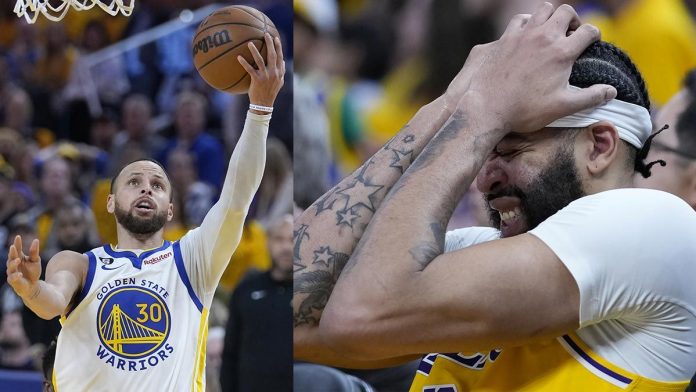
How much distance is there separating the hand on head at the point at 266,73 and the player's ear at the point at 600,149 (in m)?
1.96

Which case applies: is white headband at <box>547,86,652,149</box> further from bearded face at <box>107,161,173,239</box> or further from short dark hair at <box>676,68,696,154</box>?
bearded face at <box>107,161,173,239</box>

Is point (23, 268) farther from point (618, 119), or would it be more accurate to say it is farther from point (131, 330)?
point (618, 119)

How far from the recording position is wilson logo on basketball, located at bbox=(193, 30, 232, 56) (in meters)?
3.30

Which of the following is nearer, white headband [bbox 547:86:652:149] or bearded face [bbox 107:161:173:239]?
white headband [bbox 547:86:652:149]

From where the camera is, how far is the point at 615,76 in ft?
4.82

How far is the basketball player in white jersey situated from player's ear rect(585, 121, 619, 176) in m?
1.96

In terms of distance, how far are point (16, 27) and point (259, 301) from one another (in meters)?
2.59

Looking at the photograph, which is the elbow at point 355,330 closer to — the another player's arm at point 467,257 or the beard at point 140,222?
the another player's arm at point 467,257

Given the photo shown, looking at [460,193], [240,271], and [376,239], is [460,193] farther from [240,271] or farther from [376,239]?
[240,271]

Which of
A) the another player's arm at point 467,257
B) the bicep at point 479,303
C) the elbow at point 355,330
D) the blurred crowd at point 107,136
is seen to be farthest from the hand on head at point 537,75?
the blurred crowd at point 107,136

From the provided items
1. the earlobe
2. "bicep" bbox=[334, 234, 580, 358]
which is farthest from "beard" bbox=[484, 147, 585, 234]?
the earlobe

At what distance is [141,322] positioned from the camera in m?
3.29

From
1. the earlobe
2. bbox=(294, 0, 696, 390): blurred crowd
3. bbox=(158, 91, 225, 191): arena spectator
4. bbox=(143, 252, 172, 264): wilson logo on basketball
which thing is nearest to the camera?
the earlobe

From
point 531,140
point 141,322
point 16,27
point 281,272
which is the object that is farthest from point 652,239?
point 16,27
